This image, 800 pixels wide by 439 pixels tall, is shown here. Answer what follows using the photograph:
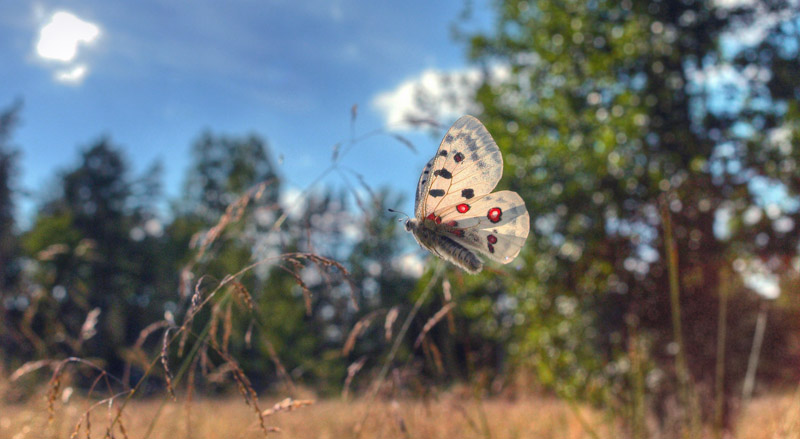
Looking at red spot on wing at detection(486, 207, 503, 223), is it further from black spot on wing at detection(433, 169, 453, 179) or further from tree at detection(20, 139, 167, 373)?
tree at detection(20, 139, 167, 373)

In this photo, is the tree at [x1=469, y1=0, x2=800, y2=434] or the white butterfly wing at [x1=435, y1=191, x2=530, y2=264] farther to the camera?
the tree at [x1=469, y1=0, x2=800, y2=434]

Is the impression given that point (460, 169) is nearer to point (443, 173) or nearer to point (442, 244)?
point (443, 173)

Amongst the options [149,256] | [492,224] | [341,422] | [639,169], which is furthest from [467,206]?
[149,256]

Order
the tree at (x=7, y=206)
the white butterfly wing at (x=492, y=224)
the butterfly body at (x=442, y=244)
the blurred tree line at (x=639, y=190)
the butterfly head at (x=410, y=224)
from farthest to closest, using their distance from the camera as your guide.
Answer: the tree at (x=7, y=206) → the blurred tree line at (x=639, y=190) → the butterfly head at (x=410, y=224) → the butterfly body at (x=442, y=244) → the white butterfly wing at (x=492, y=224)

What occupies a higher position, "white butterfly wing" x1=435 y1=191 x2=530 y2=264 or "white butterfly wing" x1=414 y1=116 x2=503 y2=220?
"white butterfly wing" x1=414 y1=116 x2=503 y2=220

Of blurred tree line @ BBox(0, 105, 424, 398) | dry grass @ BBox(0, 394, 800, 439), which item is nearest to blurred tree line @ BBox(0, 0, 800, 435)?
dry grass @ BBox(0, 394, 800, 439)

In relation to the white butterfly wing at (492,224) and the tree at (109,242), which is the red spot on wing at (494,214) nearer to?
the white butterfly wing at (492,224)

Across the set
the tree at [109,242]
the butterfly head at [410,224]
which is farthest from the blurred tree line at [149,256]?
the butterfly head at [410,224]

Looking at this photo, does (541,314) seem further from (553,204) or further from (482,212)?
(482,212)

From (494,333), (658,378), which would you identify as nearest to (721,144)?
(658,378)
